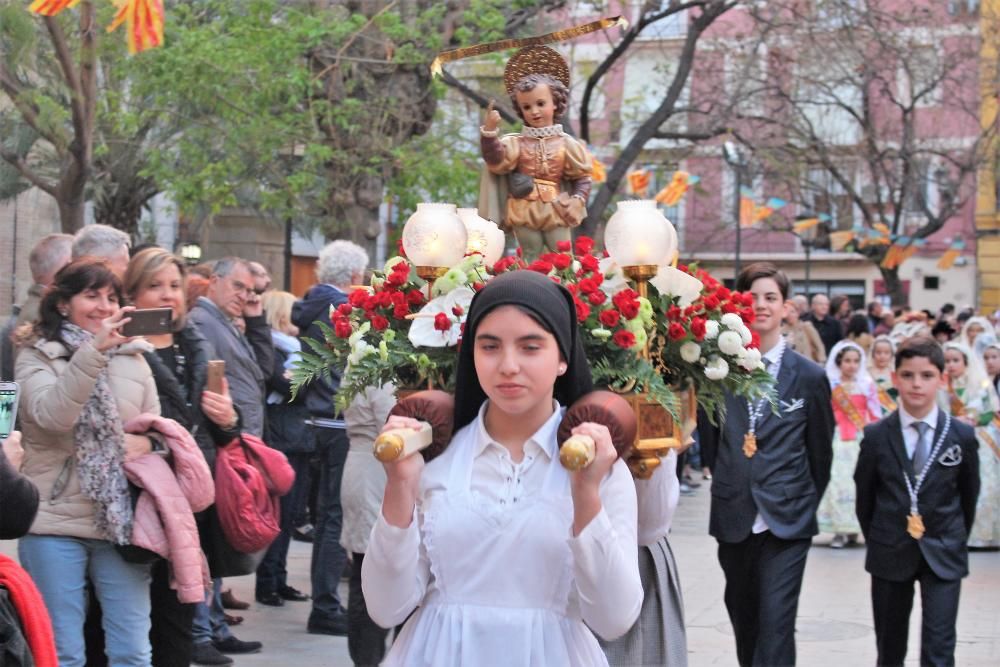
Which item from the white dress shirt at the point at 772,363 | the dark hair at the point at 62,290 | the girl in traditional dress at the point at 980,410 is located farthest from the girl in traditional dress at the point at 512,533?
the girl in traditional dress at the point at 980,410

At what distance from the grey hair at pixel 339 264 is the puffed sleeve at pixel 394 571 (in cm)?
544

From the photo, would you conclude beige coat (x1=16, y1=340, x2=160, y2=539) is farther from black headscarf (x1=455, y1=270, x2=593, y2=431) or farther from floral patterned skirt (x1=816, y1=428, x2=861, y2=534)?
floral patterned skirt (x1=816, y1=428, x2=861, y2=534)

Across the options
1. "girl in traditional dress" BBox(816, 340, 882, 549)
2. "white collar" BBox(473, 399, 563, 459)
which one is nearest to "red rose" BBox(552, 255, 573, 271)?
"white collar" BBox(473, 399, 563, 459)

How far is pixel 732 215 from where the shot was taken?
130ft

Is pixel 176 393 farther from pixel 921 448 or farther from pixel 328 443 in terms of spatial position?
pixel 921 448

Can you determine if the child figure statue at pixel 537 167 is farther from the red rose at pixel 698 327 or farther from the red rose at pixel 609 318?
the red rose at pixel 609 318

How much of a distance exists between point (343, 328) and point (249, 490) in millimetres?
1578

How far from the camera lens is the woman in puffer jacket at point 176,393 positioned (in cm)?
584

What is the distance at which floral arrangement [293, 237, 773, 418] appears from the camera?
174 inches

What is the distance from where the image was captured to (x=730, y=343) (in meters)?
4.69

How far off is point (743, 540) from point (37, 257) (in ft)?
11.3

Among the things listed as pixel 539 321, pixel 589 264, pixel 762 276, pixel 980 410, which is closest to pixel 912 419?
pixel 762 276

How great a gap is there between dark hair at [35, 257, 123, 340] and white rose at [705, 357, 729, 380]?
7.79 feet

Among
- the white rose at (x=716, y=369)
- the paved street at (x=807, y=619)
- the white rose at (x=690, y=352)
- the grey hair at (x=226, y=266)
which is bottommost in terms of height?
the paved street at (x=807, y=619)
